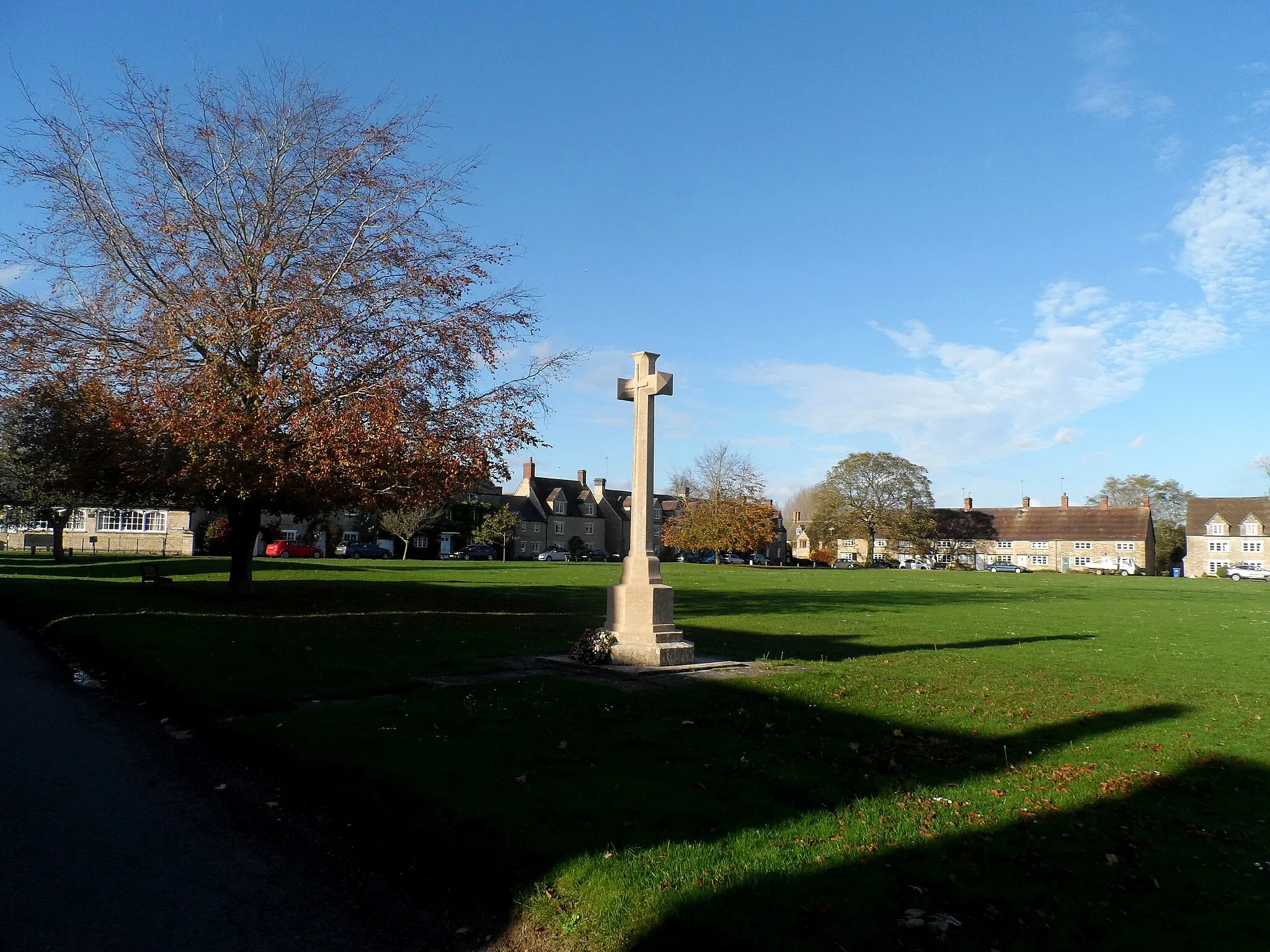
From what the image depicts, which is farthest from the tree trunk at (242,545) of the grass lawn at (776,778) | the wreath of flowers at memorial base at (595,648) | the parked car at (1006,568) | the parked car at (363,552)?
the parked car at (1006,568)

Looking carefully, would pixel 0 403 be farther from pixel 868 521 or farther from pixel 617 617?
pixel 868 521

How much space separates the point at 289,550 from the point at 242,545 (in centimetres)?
4225

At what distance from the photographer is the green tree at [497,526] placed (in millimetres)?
76812

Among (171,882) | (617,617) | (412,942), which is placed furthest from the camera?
(617,617)

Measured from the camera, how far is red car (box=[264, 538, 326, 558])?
6000cm

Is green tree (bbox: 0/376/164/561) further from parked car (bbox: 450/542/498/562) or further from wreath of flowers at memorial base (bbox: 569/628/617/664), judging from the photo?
parked car (bbox: 450/542/498/562)

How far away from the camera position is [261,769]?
6.80 meters

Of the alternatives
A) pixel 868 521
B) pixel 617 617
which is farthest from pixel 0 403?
pixel 868 521

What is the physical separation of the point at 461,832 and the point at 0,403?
64.9ft

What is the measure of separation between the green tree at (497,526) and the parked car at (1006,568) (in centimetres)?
5146

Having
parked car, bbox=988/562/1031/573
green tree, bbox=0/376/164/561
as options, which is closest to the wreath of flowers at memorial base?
green tree, bbox=0/376/164/561

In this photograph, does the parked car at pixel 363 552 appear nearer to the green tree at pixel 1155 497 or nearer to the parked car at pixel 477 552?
the parked car at pixel 477 552

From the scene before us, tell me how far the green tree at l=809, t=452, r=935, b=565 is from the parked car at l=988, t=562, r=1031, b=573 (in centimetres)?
1095

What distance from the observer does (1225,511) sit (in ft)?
324
